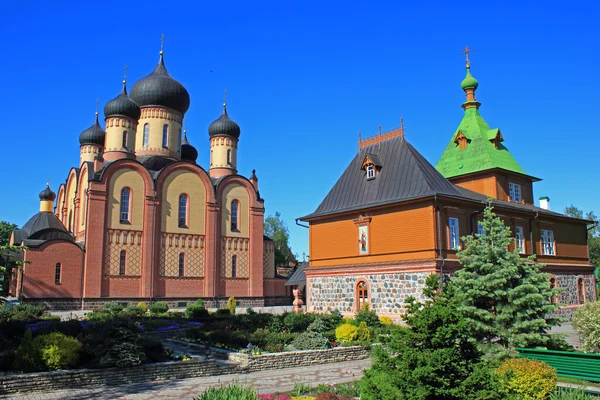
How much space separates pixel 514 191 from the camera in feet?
95.6

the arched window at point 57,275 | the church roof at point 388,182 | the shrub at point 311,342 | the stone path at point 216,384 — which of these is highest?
the church roof at point 388,182

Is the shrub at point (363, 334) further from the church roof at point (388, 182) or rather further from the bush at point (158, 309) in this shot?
the bush at point (158, 309)

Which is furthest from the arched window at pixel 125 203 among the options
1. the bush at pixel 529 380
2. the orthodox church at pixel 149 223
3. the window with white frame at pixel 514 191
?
the bush at pixel 529 380

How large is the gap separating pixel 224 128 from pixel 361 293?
79.3 ft

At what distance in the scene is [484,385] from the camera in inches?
289

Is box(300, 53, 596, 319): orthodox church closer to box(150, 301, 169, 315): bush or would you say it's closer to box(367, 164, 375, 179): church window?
box(367, 164, 375, 179): church window

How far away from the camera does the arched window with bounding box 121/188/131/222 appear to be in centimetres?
3397

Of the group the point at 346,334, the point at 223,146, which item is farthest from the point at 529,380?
the point at 223,146

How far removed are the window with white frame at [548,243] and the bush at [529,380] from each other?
20741 millimetres

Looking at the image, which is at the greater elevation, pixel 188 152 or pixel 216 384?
pixel 188 152

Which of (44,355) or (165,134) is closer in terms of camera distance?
(44,355)

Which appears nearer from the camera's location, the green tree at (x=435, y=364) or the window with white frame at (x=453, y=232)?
the green tree at (x=435, y=364)

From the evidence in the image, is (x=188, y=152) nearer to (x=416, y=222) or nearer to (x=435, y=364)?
(x=416, y=222)

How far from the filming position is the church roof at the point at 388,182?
22.1 metres
